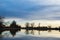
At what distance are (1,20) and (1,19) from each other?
287cm

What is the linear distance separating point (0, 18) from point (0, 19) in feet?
4.44

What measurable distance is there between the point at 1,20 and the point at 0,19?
113 centimetres

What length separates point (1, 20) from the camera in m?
143

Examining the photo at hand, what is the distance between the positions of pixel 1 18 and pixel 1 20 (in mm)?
4660

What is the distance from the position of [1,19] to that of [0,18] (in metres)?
1.55

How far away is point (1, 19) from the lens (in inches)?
5748

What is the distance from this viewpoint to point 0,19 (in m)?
144

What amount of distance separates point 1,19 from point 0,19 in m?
2.41

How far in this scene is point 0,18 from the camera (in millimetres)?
144750

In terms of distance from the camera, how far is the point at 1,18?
148 meters
